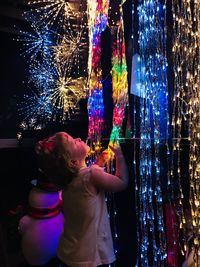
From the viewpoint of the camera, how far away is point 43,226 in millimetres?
1867

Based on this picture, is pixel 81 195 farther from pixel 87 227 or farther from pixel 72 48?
pixel 72 48

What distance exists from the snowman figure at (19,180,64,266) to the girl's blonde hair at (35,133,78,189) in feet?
1.19

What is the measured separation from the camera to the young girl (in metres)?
1.44

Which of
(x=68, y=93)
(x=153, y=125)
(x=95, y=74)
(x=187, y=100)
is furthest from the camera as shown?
(x=68, y=93)

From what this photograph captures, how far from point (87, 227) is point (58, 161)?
1.10 ft

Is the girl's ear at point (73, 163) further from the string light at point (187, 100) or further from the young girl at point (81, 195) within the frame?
the string light at point (187, 100)

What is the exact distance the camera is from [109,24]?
1785 mm

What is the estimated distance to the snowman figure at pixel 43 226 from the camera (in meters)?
1.86

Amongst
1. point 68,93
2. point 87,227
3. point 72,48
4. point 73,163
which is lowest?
point 87,227

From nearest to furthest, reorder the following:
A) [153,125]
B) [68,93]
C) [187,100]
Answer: [187,100] < [153,125] < [68,93]

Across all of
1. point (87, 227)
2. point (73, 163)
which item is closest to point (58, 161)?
point (73, 163)

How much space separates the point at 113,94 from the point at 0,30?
2670mm

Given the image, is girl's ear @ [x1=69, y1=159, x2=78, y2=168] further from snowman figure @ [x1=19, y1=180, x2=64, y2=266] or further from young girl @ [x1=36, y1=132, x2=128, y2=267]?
snowman figure @ [x1=19, y1=180, x2=64, y2=266]

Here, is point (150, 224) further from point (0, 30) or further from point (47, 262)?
point (0, 30)
